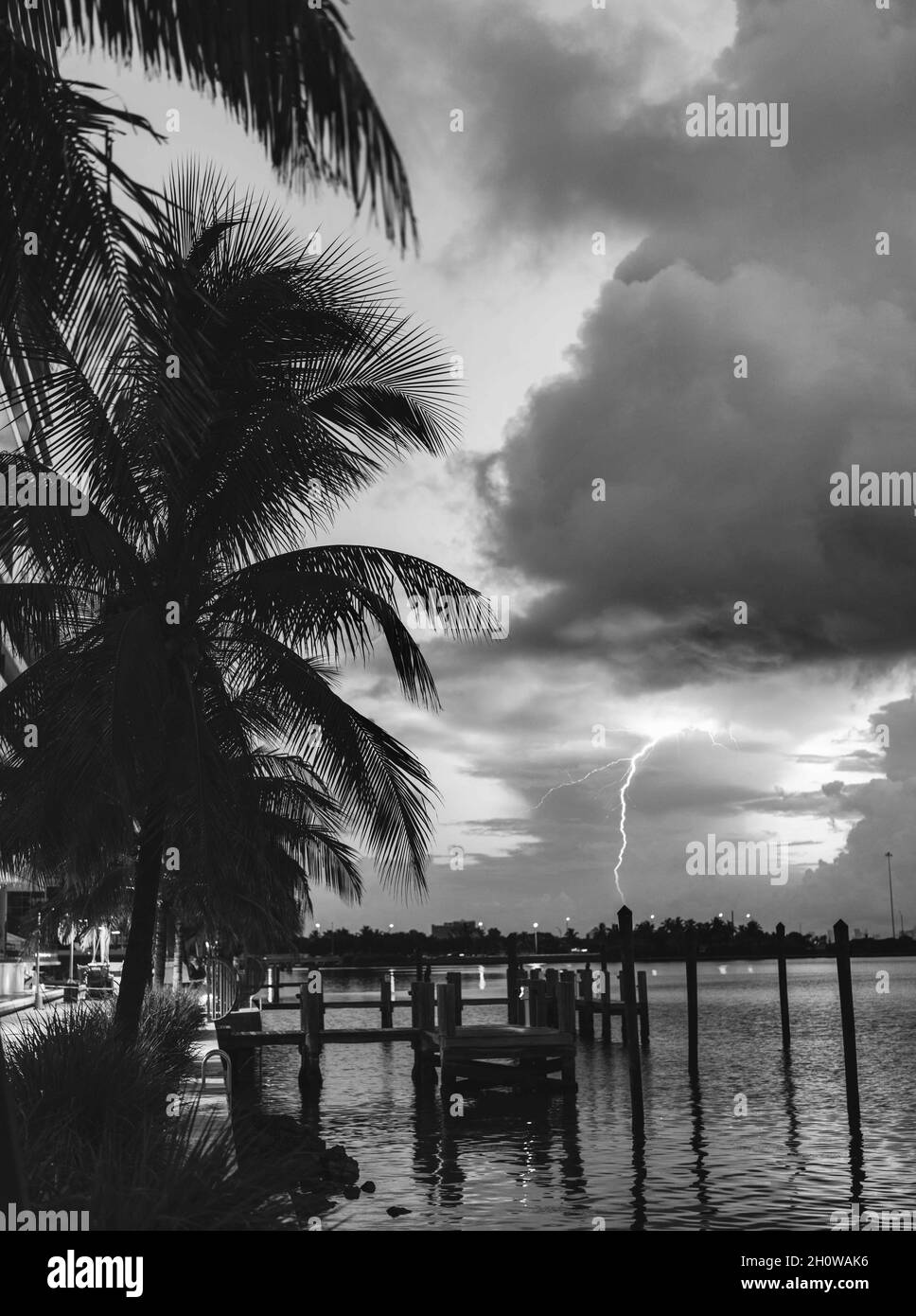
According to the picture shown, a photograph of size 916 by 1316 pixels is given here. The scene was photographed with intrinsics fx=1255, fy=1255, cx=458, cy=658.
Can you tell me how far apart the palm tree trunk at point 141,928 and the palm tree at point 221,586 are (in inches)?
1.3

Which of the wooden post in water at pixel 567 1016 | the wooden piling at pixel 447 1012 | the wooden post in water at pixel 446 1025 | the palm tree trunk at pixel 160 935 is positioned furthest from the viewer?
the palm tree trunk at pixel 160 935

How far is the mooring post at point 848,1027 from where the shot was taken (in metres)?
27.1

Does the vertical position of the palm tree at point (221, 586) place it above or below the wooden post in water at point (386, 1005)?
above

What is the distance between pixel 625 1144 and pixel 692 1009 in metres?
16.0

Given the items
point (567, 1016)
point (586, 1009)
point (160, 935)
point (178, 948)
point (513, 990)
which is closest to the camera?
point (567, 1016)

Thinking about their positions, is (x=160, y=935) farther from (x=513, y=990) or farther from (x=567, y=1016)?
(x=513, y=990)

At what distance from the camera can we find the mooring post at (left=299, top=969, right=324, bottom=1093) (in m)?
32.9

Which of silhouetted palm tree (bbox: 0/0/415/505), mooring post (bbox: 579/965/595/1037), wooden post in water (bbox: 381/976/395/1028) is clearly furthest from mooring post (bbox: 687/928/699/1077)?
silhouetted palm tree (bbox: 0/0/415/505)

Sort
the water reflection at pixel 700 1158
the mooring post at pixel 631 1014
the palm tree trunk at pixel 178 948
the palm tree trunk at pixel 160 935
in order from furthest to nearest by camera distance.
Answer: the palm tree trunk at pixel 178 948
the palm tree trunk at pixel 160 935
the mooring post at pixel 631 1014
the water reflection at pixel 700 1158

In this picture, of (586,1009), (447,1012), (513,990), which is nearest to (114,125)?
(447,1012)

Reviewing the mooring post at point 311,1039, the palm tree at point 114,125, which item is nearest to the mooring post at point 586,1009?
the mooring post at point 311,1039

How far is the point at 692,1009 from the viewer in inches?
1558

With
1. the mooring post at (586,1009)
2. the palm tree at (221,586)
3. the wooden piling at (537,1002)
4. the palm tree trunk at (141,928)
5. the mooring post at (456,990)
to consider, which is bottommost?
the mooring post at (586,1009)

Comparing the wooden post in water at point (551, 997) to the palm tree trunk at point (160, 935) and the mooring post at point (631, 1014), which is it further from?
the palm tree trunk at point (160, 935)
